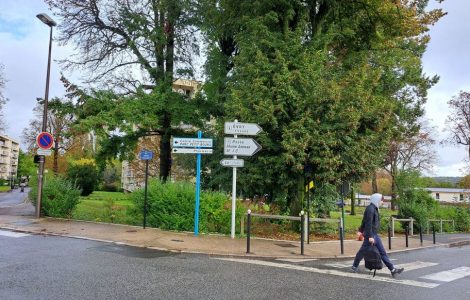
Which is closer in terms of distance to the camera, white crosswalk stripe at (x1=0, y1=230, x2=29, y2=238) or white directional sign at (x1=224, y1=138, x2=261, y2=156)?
white crosswalk stripe at (x1=0, y1=230, x2=29, y2=238)

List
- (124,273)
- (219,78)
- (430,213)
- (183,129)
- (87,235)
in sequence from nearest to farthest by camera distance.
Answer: (124,273) < (87,235) < (219,78) < (183,129) < (430,213)

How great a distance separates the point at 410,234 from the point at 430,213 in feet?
17.4

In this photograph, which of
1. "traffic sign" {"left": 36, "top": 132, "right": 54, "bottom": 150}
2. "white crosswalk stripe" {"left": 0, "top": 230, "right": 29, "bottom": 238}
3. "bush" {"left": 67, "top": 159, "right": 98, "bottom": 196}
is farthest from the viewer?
"bush" {"left": 67, "top": 159, "right": 98, "bottom": 196}

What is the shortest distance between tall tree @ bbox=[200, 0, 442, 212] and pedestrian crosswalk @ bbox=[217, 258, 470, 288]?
455 cm

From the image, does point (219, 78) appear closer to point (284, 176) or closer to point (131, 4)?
point (131, 4)

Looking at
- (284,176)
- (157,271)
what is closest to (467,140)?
(284,176)

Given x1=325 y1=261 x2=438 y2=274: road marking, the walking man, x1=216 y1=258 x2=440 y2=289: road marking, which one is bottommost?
x1=325 y1=261 x2=438 y2=274: road marking

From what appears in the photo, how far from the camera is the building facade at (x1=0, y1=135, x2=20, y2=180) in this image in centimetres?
11638

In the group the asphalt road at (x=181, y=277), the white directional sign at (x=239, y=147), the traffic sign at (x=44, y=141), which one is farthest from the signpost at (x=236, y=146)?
the traffic sign at (x=44, y=141)

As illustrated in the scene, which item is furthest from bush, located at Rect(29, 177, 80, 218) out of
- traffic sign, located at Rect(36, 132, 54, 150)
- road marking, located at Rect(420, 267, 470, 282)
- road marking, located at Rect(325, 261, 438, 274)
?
road marking, located at Rect(420, 267, 470, 282)

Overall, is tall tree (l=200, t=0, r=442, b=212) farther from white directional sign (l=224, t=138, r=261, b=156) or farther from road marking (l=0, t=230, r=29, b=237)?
road marking (l=0, t=230, r=29, b=237)

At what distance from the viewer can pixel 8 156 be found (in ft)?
405

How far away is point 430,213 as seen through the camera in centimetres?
2647

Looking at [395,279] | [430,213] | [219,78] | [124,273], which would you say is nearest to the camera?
[124,273]
